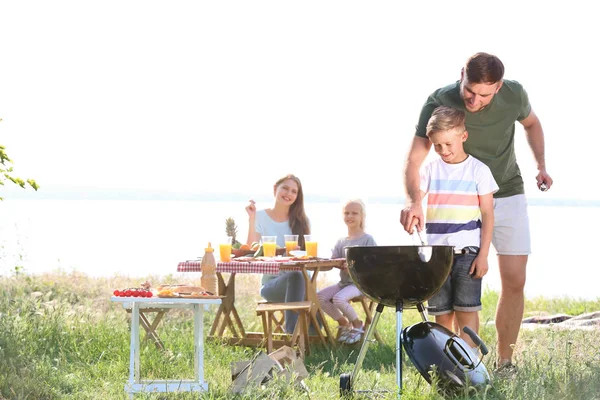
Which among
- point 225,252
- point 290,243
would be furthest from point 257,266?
point 290,243

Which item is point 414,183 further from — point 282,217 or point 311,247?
point 282,217

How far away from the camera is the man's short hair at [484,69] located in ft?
14.9

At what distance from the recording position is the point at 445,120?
4617mm

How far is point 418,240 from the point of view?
4.75 metres

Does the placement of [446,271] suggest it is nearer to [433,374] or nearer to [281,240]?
[433,374]

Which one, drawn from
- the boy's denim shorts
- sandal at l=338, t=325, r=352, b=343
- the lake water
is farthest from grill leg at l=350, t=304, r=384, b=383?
the lake water

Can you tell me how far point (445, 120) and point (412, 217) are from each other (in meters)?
0.58

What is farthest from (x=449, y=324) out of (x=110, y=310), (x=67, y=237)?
(x=67, y=237)

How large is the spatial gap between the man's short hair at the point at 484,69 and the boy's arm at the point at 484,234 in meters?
0.65

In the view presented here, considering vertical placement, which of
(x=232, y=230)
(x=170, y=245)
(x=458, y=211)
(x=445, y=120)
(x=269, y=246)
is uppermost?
(x=445, y=120)

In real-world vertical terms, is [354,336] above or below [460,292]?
below

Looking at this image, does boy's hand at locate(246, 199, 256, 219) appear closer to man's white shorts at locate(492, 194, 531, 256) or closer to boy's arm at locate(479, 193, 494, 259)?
man's white shorts at locate(492, 194, 531, 256)

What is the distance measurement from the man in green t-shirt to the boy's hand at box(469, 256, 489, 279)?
1.56 feet

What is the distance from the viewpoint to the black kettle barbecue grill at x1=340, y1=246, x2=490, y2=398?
4.11 meters
